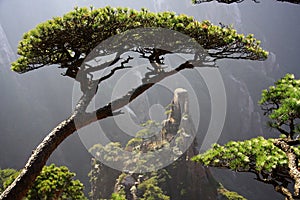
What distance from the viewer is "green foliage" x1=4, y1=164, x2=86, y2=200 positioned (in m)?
5.88

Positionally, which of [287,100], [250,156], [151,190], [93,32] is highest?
[93,32]

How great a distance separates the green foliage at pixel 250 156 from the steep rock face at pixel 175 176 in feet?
45.8

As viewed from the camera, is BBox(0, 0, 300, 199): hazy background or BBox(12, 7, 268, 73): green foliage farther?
BBox(0, 0, 300, 199): hazy background

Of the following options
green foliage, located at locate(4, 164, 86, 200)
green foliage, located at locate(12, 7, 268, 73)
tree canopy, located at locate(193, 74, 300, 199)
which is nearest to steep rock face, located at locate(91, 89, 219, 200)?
green foliage, located at locate(4, 164, 86, 200)

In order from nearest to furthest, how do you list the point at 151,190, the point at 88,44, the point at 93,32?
the point at 93,32
the point at 88,44
the point at 151,190

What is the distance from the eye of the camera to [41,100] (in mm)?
40438

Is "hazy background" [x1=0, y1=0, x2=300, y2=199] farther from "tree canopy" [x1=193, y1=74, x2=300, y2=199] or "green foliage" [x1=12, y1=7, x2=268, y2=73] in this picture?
"tree canopy" [x1=193, y1=74, x2=300, y2=199]

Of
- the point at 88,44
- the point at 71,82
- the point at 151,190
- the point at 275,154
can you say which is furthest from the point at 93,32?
the point at 71,82

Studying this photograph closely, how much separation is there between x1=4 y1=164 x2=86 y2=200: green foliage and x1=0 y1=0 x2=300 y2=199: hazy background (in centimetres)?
2745

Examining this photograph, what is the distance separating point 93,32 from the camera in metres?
4.22

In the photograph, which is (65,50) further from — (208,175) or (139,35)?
(208,175)

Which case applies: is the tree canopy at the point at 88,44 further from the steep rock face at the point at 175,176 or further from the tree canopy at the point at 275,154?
the steep rock face at the point at 175,176

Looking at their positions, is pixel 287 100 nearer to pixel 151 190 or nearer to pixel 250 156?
pixel 250 156

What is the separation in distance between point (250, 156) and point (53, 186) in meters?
4.55
